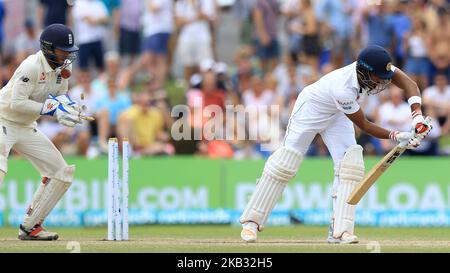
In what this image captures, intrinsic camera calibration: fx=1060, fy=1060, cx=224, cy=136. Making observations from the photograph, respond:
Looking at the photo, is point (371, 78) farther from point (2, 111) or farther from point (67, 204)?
point (67, 204)

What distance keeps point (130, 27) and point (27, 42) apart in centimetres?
183

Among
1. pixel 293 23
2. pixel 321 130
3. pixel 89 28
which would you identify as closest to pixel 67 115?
pixel 321 130

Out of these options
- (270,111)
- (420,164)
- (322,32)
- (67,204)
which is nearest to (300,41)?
(322,32)

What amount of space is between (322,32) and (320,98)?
864 cm

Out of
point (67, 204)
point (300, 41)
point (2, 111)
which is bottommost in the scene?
point (67, 204)

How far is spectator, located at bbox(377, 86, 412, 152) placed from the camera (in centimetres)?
1664

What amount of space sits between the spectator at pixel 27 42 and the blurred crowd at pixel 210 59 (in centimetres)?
2

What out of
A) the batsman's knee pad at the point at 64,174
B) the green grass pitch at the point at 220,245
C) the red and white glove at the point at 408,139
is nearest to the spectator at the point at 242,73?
the green grass pitch at the point at 220,245

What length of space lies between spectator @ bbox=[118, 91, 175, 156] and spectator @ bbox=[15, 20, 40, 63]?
2.66 m

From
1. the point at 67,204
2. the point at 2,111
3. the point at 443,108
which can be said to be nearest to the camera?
the point at 2,111

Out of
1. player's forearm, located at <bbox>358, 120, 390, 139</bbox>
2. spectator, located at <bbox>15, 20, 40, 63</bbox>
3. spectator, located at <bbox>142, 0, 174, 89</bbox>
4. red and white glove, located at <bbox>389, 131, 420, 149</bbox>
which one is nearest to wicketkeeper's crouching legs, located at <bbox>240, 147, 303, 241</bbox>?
player's forearm, located at <bbox>358, 120, 390, 139</bbox>

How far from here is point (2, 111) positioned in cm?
1090

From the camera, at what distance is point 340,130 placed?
10.6 m

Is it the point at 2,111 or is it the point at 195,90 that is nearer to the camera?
the point at 2,111
